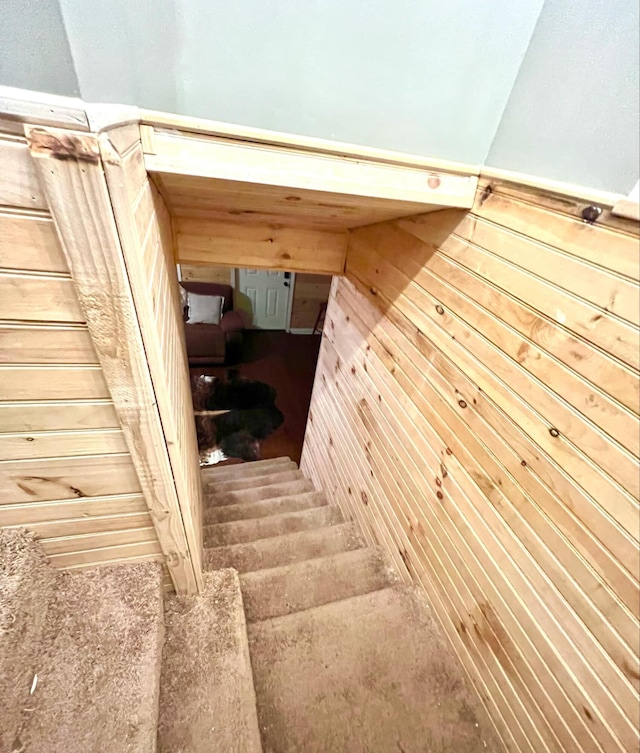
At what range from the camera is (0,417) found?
2.64 feet

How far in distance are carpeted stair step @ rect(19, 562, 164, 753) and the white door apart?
5.00m

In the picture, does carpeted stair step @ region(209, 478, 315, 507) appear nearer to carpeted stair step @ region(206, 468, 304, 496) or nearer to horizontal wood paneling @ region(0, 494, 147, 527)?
carpeted stair step @ region(206, 468, 304, 496)

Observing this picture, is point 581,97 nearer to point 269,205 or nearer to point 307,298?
point 269,205

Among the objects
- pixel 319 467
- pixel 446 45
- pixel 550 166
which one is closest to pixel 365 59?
pixel 446 45

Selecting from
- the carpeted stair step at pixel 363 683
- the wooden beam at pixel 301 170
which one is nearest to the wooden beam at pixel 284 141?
the wooden beam at pixel 301 170

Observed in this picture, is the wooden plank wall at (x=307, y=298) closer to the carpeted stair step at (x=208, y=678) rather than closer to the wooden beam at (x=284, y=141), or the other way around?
the wooden beam at (x=284, y=141)

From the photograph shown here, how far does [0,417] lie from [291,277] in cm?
526

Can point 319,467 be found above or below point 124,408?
below

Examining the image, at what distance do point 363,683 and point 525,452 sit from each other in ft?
3.34

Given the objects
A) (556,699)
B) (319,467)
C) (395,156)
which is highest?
(395,156)

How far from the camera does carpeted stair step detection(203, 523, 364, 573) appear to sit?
5.53ft

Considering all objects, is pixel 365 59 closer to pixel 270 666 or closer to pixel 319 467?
pixel 270 666

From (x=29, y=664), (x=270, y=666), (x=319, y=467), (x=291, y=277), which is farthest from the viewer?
(x=291, y=277)

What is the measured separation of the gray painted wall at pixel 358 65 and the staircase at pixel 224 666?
1.39 m
